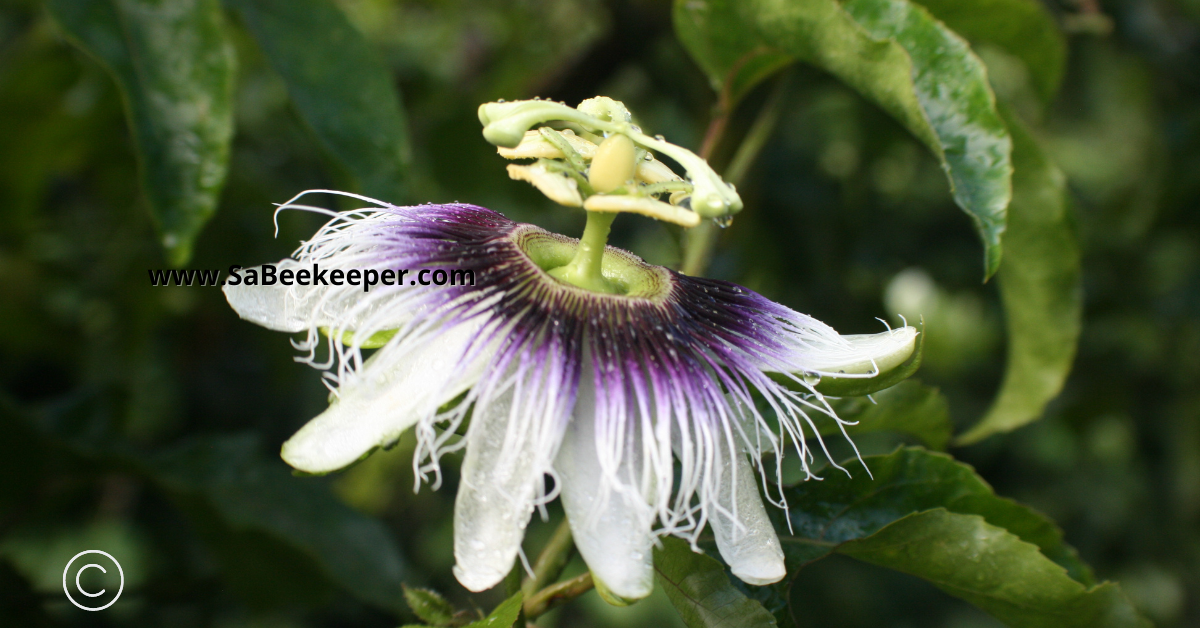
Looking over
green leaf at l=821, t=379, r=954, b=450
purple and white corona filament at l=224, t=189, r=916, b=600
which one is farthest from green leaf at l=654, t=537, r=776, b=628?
green leaf at l=821, t=379, r=954, b=450

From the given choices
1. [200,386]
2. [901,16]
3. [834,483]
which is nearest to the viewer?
[834,483]

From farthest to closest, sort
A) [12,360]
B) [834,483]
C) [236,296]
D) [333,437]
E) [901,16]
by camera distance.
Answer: [12,360], [901,16], [834,483], [236,296], [333,437]

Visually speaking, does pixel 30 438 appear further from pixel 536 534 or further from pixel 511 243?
pixel 536 534

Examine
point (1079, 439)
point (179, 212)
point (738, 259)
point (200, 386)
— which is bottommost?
point (200, 386)

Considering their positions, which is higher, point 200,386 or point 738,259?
point 738,259

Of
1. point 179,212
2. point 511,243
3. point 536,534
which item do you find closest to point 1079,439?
point 536,534

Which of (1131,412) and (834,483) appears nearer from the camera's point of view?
(834,483)

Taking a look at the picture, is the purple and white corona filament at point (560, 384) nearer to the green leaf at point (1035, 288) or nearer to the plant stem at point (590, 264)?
the plant stem at point (590, 264)
